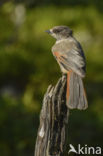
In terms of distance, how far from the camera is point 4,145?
1044cm

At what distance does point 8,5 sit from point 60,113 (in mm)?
6500

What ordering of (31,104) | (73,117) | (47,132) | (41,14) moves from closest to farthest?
(47,132)
(73,117)
(31,104)
(41,14)

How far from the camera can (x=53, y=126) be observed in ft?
19.0

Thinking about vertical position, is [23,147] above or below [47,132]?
above

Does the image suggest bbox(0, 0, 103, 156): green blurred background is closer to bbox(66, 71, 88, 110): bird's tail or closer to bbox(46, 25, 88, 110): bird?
bbox(46, 25, 88, 110): bird

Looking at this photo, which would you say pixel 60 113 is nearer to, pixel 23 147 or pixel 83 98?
pixel 83 98

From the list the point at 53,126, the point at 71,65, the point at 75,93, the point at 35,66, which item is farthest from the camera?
the point at 35,66

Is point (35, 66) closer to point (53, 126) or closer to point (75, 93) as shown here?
point (75, 93)

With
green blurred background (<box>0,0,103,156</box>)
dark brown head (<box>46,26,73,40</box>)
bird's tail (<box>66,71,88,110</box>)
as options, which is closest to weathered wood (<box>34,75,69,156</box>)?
bird's tail (<box>66,71,88,110</box>)

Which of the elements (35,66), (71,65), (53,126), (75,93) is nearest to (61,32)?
(71,65)

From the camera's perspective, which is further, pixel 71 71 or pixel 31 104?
pixel 31 104

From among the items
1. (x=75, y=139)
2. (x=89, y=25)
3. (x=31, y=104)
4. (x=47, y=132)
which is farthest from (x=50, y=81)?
(x=47, y=132)

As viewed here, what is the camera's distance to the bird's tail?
18.9 ft

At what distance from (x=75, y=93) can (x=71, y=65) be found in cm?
50
